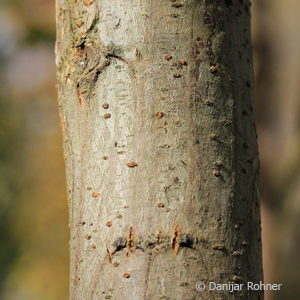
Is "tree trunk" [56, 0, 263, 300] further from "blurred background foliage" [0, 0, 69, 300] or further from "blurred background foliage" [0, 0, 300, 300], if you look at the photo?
"blurred background foliage" [0, 0, 69, 300]

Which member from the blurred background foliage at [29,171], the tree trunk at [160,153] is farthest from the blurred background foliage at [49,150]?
the tree trunk at [160,153]

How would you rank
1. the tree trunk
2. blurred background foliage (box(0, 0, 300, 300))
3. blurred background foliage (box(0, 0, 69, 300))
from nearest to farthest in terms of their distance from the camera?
the tree trunk, blurred background foliage (box(0, 0, 300, 300)), blurred background foliage (box(0, 0, 69, 300))

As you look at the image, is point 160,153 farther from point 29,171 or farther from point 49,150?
point 29,171

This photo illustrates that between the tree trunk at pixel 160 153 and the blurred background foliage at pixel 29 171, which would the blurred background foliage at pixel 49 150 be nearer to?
the blurred background foliage at pixel 29 171

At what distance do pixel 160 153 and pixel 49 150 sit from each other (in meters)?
8.68

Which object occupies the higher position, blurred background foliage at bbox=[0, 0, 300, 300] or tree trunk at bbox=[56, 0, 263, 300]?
blurred background foliage at bbox=[0, 0, 300, 300]

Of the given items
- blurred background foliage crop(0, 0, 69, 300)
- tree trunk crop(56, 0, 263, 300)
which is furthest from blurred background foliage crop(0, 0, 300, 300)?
tree trunk crop(56, 0, 263, 300)

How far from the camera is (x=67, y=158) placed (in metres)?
0.84

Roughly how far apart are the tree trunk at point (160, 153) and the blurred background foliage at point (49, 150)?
14.2ft

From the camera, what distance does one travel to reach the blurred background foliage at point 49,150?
5.12m

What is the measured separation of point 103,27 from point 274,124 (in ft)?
16.3

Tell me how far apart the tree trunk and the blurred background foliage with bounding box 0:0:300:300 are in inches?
171

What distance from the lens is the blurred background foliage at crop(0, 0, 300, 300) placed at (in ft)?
16.8

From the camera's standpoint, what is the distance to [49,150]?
9.22 metres
